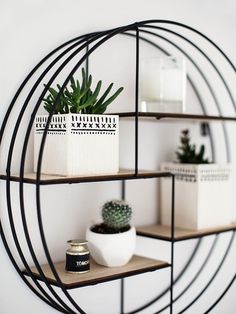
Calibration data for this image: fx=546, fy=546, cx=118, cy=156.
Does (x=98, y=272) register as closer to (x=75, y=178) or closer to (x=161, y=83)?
(x=75, y=178)

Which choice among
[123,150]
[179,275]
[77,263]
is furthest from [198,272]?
[77,263]

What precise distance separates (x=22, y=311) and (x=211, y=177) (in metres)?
0.63

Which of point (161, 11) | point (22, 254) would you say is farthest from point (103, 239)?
point (161, 11)

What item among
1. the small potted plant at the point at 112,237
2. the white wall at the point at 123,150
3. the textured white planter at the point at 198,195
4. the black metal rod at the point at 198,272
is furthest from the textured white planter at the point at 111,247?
the black metal rod at the point at 198,272

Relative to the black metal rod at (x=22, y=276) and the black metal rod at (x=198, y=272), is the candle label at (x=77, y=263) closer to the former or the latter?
the black metal rod at (x=22, y=276)

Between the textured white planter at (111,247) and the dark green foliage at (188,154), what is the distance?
13.9 inches

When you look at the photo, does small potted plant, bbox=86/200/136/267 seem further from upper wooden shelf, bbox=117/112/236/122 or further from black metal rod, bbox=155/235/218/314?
black metal rod, bbox=155/235/218/314

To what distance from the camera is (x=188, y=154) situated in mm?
1602

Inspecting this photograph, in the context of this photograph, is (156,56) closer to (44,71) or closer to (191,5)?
(191,5)

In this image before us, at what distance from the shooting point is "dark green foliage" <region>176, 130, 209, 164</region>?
1.59 metres

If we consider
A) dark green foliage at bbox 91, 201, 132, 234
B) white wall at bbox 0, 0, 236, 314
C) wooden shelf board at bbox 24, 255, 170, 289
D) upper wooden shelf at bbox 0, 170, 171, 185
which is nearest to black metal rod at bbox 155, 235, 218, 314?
white wall at bbox 0, 0, 236, 314

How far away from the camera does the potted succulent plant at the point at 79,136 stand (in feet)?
3.89

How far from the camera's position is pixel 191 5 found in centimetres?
170

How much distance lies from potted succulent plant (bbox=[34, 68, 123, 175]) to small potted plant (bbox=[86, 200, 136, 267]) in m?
0.13
